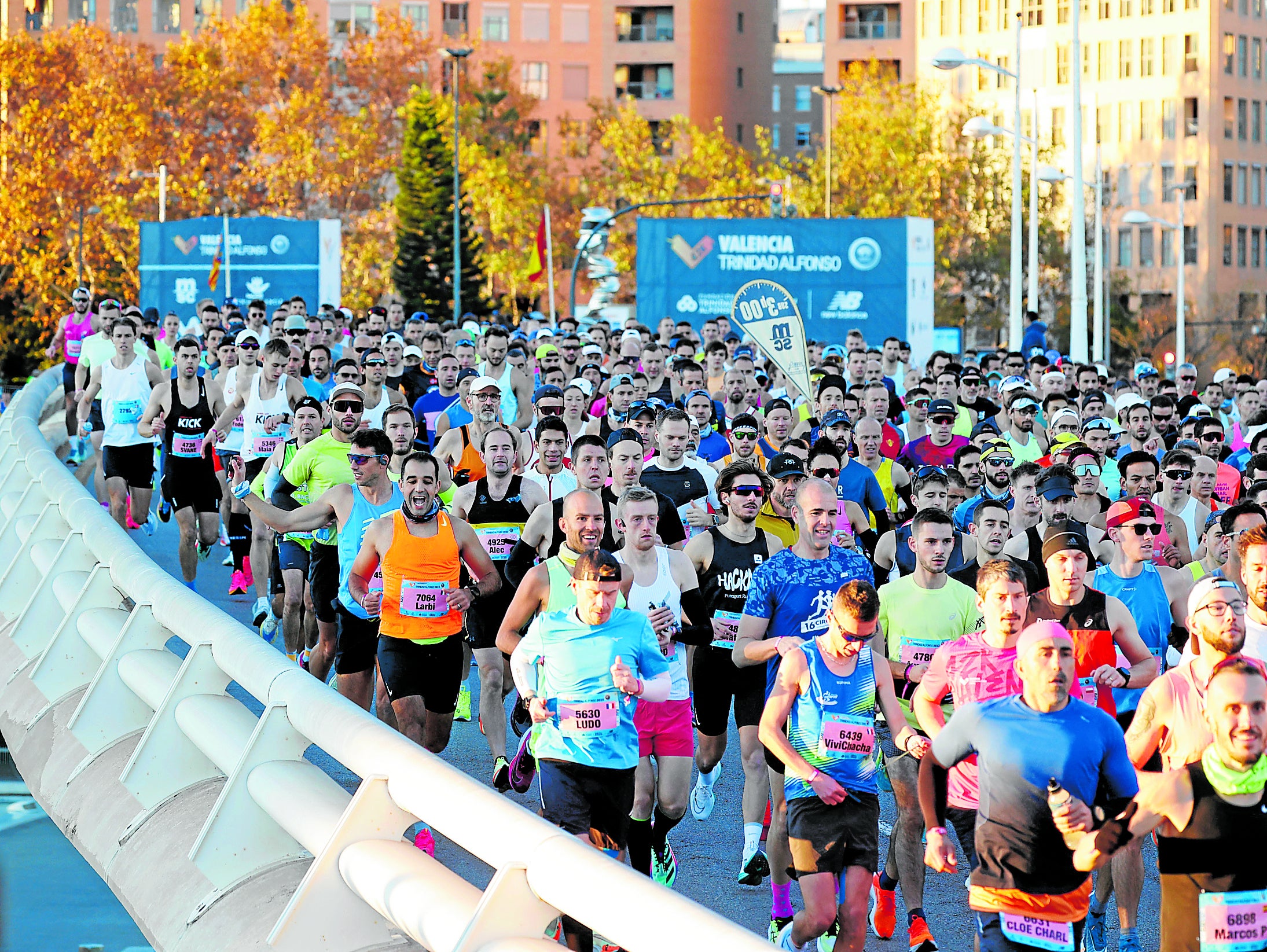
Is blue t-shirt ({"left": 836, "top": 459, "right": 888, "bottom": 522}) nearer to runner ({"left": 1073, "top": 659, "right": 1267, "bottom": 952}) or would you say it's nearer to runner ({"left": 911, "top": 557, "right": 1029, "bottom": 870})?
runner ({"left": 911, "top": 557, "right": 1029, "bottom": 870})

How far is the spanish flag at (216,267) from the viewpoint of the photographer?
35188mm

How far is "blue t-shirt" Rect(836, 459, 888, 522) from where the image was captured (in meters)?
11.9

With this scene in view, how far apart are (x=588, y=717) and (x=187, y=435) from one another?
31.8 feet

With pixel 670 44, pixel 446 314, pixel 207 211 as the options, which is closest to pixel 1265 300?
pixel 670 44

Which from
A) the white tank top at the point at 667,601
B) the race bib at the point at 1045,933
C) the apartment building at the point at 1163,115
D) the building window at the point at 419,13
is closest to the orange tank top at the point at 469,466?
the white tank top at the point at 667,601

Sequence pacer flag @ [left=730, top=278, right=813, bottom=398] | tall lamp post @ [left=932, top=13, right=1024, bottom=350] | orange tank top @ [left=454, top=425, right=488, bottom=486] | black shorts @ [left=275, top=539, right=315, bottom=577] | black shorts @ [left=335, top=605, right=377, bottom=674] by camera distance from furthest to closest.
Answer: tall lamp post @ [left=932, top=13, right=1024, bottom=350]
pacer flag @ [left=730, top=278, right=813, bottom=398]
orange tank top @ [left=454, top=425, right=488, bottom=486]
black shorts @ [left=275, top=539, right=315, bottom=577]
black shorts @ [left=335, top=605, right=377, bottom=674]

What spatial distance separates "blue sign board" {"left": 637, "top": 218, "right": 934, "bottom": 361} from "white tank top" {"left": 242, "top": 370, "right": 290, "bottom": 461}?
685 inches

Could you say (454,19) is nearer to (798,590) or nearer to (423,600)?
(423,600)

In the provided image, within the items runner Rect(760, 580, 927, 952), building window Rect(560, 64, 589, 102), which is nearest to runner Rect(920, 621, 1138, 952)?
runner Rect(760, 580, 927, 952)

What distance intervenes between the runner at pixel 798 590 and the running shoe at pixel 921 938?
0.63m

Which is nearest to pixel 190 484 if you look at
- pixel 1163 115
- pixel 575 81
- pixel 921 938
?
pixel 921 938

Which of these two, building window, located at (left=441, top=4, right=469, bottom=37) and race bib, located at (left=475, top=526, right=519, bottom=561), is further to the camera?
building window, located at (left=441, top=4, right=469, bottom=37)

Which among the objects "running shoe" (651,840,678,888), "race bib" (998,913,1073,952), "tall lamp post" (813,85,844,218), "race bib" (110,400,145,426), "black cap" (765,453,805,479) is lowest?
"running shoe" (651,840,678,888)

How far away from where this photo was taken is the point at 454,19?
109 metres
